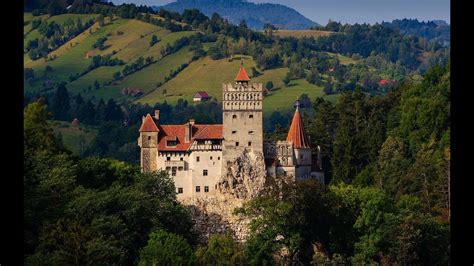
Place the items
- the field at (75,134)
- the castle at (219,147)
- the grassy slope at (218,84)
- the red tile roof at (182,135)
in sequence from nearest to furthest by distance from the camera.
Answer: the castle at (219,147) < the red tile roof at (182,135) < the field at (75,134) < the grassy slope at (218,84)

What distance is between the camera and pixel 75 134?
14162 centimetres

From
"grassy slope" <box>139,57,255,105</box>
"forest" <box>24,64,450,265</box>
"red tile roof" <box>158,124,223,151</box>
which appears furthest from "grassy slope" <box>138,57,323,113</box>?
"red tile roof" <box>158,124,223,151</box>

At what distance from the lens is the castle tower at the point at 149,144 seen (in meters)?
71.2

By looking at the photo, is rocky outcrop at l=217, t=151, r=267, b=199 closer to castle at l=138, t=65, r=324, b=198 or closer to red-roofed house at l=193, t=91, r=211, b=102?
castle at l=138, t=65, r=324, b=198

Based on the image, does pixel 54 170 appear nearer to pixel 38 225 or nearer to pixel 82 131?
pixel 38 225

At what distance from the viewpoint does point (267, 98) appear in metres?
177

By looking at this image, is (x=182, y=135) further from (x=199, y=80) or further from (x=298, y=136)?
(x=199, y=80)

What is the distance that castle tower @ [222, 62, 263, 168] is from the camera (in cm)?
6919

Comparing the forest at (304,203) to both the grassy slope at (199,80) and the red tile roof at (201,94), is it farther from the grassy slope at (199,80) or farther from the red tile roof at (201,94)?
the grassy slope at (199,80)

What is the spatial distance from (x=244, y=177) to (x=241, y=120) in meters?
3.90

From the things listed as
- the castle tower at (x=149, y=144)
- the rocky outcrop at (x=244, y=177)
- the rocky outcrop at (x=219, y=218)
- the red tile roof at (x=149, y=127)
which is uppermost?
the red tile roof at (x=149, y=127)

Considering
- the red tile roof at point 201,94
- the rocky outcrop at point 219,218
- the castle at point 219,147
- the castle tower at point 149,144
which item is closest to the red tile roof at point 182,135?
the castle at point 219,147

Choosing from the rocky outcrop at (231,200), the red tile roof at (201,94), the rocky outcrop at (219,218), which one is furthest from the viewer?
the red tile roof at (201,94)
